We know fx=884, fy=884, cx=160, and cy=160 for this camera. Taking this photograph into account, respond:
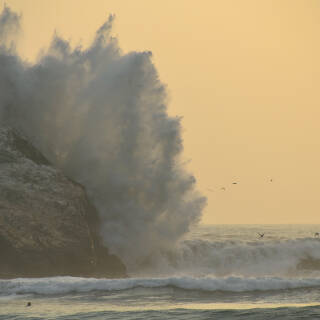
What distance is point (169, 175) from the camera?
139 feet

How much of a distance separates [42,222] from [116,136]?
9.21m

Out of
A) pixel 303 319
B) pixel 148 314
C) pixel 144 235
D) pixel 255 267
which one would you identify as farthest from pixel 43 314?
pixel 255 267

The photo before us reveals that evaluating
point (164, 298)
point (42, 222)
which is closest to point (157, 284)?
point (164, 298)

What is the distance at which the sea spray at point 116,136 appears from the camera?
41469 mm

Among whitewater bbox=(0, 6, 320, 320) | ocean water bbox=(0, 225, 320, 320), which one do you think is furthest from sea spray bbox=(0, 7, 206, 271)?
ocean water bbox=(0, 225, 320, 320)

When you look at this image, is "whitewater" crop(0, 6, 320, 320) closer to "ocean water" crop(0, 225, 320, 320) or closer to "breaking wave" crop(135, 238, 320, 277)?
"breaking wave" crop(135, 238, 320, 277)

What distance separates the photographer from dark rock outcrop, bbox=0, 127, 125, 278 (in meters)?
33.0

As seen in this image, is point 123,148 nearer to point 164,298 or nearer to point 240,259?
point 240,259

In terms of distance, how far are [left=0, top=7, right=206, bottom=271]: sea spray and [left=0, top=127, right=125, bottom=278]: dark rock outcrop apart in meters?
2.40

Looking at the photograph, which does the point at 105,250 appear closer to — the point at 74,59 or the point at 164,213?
the point at 164,213

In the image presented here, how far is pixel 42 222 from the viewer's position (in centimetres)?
3444

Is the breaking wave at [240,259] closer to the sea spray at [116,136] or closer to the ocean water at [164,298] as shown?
the sea spray at [116,136]

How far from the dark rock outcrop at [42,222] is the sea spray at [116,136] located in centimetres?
240

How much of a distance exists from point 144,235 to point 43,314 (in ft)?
58.1
